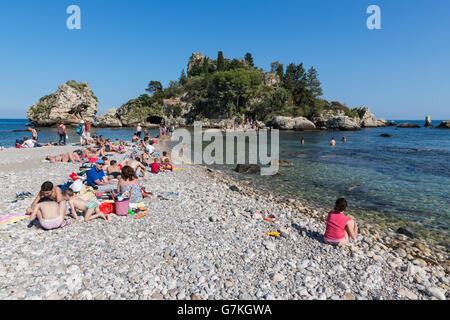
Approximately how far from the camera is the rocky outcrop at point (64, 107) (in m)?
73.9

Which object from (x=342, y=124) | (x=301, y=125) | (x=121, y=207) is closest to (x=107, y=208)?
(x=121, y=207)

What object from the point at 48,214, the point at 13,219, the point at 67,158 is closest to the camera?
the point at 48,214

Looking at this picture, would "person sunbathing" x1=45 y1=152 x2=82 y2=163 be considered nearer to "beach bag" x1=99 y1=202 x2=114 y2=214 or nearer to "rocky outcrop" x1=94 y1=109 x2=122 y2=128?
"beach bag" x1=99 y1=202 x2=114 y2=214

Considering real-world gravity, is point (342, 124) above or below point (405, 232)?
above

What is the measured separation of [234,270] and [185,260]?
114 centimetres

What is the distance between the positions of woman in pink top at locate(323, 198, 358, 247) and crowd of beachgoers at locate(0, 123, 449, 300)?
26mm

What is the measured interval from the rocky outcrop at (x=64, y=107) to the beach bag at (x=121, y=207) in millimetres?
81691

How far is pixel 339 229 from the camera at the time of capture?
651 cm

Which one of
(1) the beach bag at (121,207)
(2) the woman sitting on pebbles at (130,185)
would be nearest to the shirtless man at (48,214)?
(1) the beach bag at (121,207)

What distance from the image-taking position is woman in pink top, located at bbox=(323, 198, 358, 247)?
6.51m

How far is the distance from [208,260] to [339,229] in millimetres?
3606

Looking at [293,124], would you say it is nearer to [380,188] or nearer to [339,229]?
[380,188]

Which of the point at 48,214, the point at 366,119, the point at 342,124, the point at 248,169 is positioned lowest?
the point at 248,169
